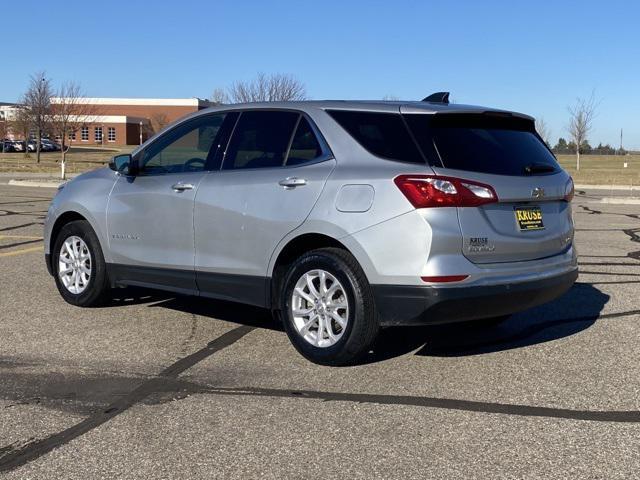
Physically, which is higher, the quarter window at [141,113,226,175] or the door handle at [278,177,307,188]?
the quarter window at [141,113,226,175]

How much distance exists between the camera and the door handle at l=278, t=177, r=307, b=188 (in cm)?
521

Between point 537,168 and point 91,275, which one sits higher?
point 537,168

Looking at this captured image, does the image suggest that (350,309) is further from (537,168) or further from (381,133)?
(537,168)

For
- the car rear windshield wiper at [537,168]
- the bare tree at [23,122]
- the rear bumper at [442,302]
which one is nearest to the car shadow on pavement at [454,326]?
the rear bumper at [442,302]

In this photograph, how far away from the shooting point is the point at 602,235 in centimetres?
1309

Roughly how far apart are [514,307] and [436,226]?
89cm

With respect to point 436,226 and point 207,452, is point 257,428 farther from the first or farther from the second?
point 436,226

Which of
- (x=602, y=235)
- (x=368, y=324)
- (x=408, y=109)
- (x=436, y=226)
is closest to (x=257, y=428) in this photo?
(x=368, y=324)

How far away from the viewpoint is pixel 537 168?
525 centimetres

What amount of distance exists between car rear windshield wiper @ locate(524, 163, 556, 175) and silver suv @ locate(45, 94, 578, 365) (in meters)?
0.01

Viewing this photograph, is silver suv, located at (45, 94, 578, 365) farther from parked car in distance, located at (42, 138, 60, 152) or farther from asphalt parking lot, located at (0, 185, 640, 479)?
parked car in distance, located at (42, 138, 60, 152)

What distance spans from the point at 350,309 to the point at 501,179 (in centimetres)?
130

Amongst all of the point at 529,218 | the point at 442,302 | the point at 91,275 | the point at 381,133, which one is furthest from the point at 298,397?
the point at 91,275

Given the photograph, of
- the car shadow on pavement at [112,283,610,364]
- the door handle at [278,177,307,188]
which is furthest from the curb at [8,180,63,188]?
the door handle at [278,177,307,188]
